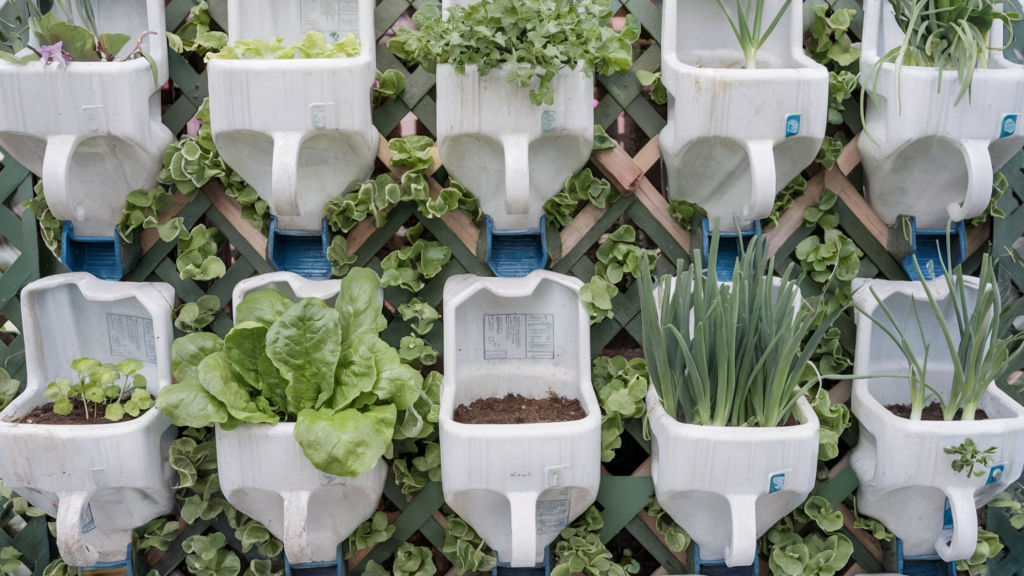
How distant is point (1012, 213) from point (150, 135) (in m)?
1.35

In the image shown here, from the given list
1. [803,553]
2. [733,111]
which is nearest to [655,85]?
[733,111]

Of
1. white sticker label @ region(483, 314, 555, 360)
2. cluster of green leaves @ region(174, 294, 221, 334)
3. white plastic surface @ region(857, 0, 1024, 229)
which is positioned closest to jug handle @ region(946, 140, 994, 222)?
white plastic surface @ region(857, 0, 1024, 229)

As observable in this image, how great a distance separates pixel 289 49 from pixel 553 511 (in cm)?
77

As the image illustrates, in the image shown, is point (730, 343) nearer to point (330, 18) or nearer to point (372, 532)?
point (372, 532)

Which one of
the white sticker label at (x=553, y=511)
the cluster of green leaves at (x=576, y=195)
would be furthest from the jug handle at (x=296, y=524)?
the cluster of green leaves at (x=576, y=195)

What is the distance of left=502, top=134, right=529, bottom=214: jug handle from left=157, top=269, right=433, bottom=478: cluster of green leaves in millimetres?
247

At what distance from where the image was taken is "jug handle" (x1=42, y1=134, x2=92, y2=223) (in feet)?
3.73

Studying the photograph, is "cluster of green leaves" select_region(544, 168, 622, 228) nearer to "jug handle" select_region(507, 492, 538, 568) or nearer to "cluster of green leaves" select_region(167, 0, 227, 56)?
"jug handle" select_region(507, 492, 538, 568)

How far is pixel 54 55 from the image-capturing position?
1128 millimetres

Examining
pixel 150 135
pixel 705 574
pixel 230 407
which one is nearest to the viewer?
pixel 230 407

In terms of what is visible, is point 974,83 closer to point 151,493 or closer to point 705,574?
point 705,574

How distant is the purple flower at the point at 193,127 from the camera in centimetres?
131

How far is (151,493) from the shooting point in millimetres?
1239

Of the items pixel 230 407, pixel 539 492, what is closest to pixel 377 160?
pixel 230 407
